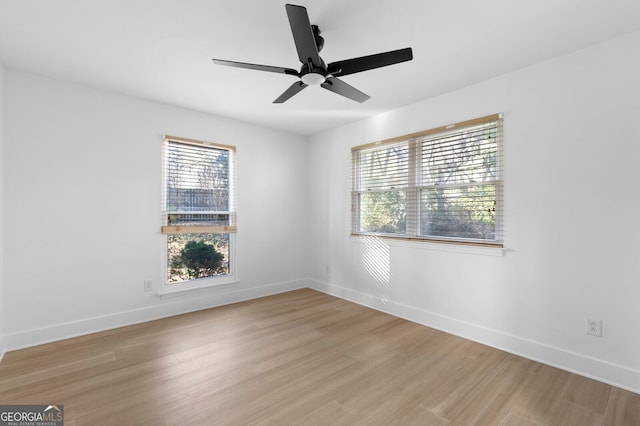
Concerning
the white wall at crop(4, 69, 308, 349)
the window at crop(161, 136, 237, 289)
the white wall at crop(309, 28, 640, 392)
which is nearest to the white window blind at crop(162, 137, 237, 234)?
the window at crop(161, 136, 237, 289)

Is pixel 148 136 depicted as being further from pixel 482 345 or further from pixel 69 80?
pixel 482 345

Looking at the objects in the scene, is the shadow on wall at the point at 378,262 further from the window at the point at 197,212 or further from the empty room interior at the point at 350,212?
the window at the point at 197,212

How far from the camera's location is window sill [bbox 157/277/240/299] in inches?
145

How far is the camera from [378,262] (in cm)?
401

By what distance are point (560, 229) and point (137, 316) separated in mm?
4397

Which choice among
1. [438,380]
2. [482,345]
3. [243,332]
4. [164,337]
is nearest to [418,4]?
[438,380]

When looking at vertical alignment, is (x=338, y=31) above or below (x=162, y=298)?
above

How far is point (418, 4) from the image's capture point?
1.92 meters

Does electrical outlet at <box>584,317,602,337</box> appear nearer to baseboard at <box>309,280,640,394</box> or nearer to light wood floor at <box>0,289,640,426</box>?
baseboard at <box>309,280,640,394</box>

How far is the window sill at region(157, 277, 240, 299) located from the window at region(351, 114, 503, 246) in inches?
78.2

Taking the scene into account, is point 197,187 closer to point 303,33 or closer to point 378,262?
point 378,262

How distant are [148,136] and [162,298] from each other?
197 cm

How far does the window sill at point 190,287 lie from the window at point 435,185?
1.99m

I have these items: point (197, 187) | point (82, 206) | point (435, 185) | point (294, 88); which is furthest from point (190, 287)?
point (435, 185)
